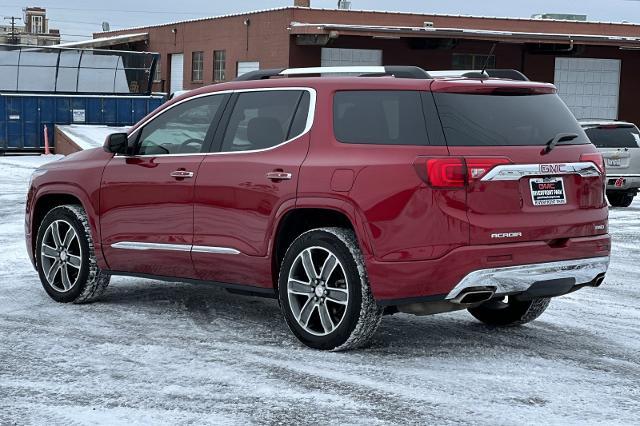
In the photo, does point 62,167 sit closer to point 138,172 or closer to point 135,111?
point 138,172

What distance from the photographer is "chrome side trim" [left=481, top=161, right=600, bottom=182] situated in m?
6.34

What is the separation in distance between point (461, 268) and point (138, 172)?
2826mm

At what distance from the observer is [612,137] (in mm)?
18797

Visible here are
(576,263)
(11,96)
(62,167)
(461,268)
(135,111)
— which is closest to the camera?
(461,268)

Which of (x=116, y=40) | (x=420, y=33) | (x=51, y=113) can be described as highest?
(x=420, y=33)

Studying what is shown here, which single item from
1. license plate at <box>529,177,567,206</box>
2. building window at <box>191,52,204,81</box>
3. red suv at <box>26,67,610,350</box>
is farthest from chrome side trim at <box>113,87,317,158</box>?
building window at <box>191,52,204,81</box>

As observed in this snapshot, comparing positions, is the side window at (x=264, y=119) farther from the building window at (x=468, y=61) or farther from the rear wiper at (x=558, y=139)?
the building window at (x=468, y=61)

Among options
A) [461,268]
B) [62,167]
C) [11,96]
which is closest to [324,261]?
[461,268]

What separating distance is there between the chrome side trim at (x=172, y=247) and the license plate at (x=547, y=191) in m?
1.98

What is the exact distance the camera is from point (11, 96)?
31344 mm

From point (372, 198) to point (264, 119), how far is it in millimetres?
1221

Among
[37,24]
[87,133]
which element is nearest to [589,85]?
[87,133]

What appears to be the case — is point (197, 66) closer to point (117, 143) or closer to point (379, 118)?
point (117, 143)

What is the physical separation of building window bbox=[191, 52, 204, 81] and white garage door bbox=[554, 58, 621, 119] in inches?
568
